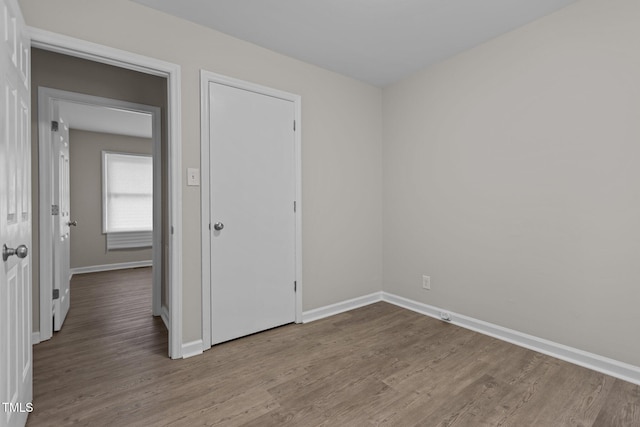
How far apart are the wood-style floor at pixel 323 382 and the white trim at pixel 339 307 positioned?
0.23 metres

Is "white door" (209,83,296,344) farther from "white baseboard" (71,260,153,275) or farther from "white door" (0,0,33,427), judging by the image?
"white baseboard" (71,260,153,275)

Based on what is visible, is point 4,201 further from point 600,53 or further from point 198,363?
point 600,53

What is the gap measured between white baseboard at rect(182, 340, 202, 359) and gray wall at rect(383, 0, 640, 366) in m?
2.13

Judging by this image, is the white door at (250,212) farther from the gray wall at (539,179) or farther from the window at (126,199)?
the window at (126,199)

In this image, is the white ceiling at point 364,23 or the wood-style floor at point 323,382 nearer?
the wood-style floor at point 323,382

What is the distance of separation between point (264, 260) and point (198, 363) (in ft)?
3.04

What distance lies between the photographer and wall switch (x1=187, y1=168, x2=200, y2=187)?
7.67 ft

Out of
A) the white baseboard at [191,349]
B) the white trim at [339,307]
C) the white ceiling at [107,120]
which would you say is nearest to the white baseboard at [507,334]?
the white trim at [339,307]

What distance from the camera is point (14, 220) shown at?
1367 mm

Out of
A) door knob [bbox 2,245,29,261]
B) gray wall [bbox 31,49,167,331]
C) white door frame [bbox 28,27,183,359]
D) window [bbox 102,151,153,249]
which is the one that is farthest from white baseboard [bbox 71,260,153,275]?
door knob [bbox 2,245,29,261]

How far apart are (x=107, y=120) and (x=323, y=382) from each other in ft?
16.6

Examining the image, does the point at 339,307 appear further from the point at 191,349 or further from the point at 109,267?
the point at 109,267

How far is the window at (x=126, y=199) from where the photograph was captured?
571cm

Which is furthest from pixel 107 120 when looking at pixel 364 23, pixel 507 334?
pixel 507 334
